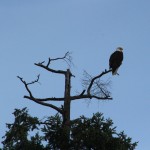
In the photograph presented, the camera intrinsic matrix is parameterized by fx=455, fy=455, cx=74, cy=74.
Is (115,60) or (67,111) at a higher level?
(115,60)

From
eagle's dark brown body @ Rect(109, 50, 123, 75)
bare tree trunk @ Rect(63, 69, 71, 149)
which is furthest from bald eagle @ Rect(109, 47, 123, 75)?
bare tree trunk @ Rect(63, 69, 71, 149)

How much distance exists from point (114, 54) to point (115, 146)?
679 cm

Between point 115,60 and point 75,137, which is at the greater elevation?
point 115,60

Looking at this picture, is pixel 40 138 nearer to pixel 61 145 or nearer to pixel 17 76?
pixel 61 145

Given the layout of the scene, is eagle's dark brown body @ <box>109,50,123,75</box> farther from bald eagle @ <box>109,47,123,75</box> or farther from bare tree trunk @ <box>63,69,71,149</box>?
bare tree trunk @ <box>63,69,71,149</box>

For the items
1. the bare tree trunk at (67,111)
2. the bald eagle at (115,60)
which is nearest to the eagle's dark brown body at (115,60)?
the bald eagle at (115,60)

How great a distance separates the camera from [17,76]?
57.1 ft

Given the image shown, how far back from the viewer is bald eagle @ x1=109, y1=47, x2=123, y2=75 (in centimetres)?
2053

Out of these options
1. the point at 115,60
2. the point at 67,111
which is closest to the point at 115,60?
the point at 115,60

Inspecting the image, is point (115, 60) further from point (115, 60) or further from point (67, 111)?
point (67, 111)

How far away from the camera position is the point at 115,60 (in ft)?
70.0

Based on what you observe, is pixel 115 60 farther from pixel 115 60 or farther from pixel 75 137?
pixel 75 137

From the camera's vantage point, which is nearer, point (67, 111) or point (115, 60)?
point (67, 111)

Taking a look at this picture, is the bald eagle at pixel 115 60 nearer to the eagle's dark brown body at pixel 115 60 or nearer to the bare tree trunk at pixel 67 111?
the eagle's dark brown body at pixel 115 60
